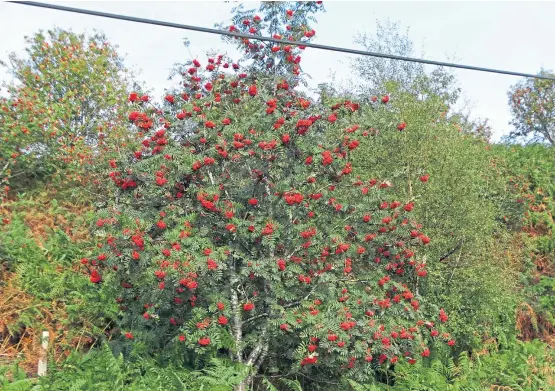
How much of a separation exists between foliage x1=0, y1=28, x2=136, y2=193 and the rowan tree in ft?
19.7

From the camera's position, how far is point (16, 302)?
10359 mm

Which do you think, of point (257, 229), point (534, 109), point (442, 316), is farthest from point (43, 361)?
point (534, 109)

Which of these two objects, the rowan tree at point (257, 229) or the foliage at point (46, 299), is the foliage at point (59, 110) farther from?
the rowan tree at point (257, 229)

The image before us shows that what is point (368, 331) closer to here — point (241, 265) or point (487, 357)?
point (241, 265)

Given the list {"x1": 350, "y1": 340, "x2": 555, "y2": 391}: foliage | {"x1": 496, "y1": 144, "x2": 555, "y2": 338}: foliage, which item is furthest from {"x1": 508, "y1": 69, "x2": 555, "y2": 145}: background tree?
{"x1": 350, "y1": 340, "x2": 555, "y2": 391}: foliage

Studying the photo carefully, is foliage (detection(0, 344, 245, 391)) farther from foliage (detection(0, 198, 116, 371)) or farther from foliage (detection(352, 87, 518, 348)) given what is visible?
foliage (detection(352, 87, 518, 348))

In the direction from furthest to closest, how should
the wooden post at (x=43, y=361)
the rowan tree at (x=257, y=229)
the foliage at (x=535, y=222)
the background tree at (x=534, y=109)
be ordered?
the background tree at (x=534, y=109) < the foliage at (x=535, y=222) < the wooden post at (x=43, y=361) < the rowan tree at (x=257, y=229)

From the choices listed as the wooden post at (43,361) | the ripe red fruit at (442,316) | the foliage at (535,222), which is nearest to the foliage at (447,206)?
the ripe red fruit at (442,316)

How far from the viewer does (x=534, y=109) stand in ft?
94.5

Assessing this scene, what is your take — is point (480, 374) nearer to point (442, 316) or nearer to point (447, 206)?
point (442, 316)

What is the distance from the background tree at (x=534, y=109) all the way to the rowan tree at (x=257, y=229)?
2290 cm

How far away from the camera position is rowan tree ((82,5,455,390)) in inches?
287

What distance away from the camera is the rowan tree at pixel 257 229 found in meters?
7.29

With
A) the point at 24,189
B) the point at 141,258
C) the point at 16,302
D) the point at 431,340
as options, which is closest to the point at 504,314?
the point at 431,340
